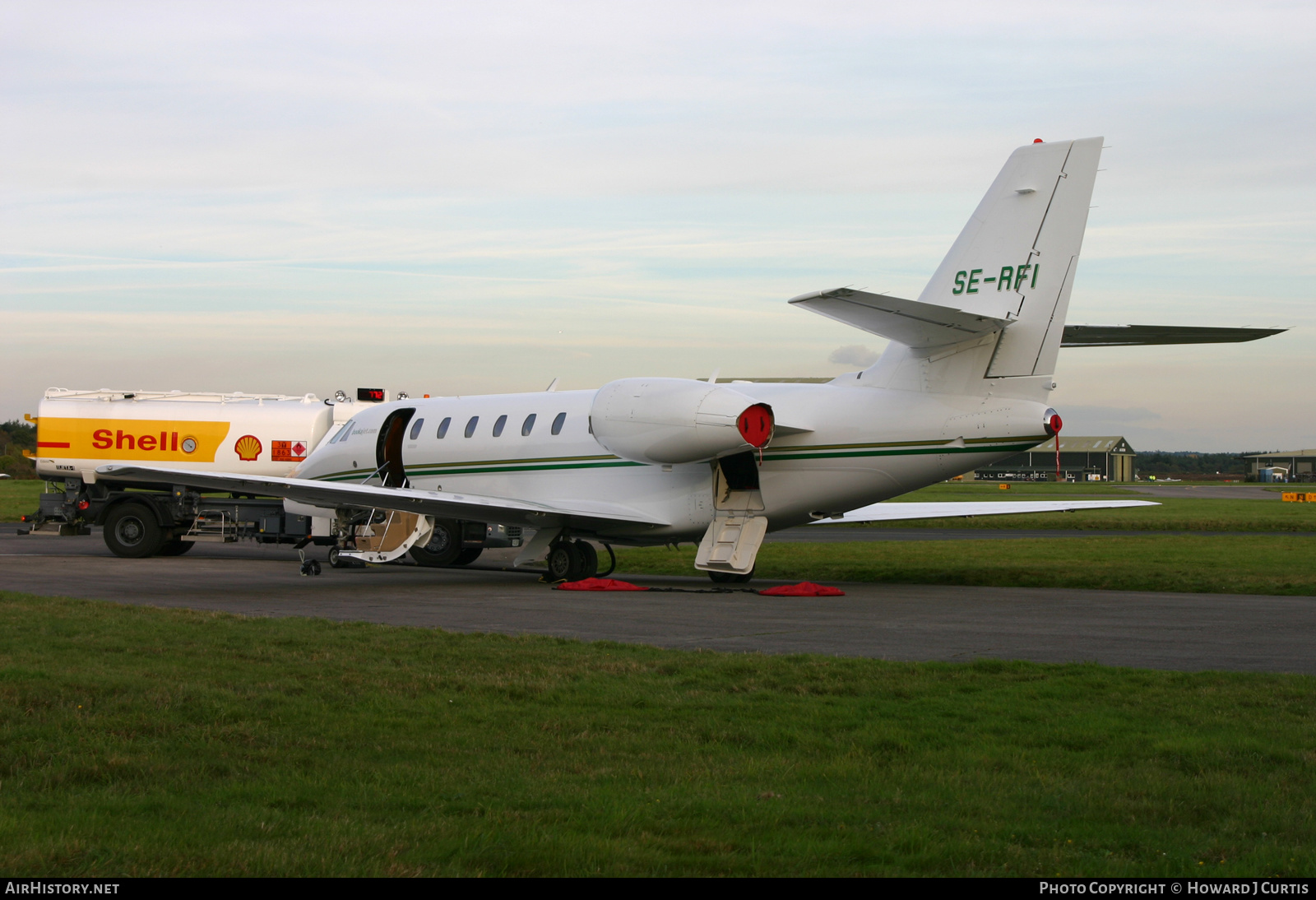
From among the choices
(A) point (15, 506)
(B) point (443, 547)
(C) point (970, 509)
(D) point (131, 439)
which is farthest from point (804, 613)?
(A) point (15, 506)

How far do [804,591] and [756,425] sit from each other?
261 centimetres

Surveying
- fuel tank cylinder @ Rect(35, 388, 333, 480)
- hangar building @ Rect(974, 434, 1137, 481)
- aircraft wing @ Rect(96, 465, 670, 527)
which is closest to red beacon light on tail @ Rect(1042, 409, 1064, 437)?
aircraft wing @ Rect(96, 465, 670, 527)

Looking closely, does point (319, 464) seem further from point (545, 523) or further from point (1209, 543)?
point (1209, 543)

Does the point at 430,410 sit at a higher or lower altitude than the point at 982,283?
lower

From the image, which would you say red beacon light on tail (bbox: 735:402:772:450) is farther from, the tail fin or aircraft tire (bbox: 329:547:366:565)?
aircraft tire (bbox: 329:547:366:565)

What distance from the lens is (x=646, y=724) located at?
25.0 feet

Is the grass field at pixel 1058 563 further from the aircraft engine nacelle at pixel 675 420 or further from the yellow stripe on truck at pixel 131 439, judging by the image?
the yellow stripe on truck at pixel 131 439

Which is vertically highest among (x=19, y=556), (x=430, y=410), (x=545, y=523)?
(x=430, y=410)

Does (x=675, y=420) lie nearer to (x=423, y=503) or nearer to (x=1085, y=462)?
(x=423, y=503)

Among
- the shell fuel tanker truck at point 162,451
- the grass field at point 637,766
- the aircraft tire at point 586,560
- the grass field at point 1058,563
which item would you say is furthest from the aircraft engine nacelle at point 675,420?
the shell fuel tanker truck at point 162,451

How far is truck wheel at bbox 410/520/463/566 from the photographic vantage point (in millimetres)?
24203
